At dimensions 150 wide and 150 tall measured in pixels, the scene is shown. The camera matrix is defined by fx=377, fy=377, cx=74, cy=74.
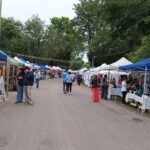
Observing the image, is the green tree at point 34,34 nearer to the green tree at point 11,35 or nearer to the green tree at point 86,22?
the green tree at point 11,35

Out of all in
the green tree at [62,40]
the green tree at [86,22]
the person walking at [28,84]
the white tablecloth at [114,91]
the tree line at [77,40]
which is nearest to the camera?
the person walking at [28,84]

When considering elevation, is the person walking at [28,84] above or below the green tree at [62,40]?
below

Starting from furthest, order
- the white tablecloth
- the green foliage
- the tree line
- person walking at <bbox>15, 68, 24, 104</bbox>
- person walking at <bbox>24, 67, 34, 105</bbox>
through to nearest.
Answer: the tree line < the green foliage < the white tablecloth < person walking at <bbox>15, 68, 24, 104</bbox> < person walking at <bbox>24, 67, 34, 105</bbox>

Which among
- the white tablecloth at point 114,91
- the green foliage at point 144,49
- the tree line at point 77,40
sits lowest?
the white tablecloth at point 114,91

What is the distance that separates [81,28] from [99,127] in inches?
2795

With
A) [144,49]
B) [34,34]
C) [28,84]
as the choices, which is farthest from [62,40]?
[28,84]

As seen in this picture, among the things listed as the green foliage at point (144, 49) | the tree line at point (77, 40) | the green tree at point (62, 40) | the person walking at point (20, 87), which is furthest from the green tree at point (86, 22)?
→ the person walking at point (20, 87)

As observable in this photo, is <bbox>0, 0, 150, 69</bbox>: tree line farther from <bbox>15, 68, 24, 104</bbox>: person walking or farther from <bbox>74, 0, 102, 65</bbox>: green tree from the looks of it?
<bbox>15, 68, 24, 104</bbox>: person walking

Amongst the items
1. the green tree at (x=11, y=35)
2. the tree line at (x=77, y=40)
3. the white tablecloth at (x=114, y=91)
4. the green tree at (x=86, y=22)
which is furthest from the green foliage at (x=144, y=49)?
the green tree at (x=86, y=22)

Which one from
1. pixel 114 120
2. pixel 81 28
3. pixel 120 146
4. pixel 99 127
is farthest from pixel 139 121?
pixel 81 28

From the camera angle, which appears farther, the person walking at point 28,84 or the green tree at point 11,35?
the green tree at point 11,35

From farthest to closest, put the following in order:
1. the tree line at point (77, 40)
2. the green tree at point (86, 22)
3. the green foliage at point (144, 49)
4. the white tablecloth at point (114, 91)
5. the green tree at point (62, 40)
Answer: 1. the green tree at point (62, 40)
2. the green tree at point (86, 22)
3. the tree line at point (77, 40)
4. the green foliage at point (144, 49)
5. the white tablecloth at point (114, 91)

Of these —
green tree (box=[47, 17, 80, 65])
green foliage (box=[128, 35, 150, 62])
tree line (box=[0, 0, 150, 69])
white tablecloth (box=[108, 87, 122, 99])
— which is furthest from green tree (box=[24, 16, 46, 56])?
white tablecloth (box=[108, 87, 122, 99])

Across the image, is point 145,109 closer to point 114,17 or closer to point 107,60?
point 114,17
